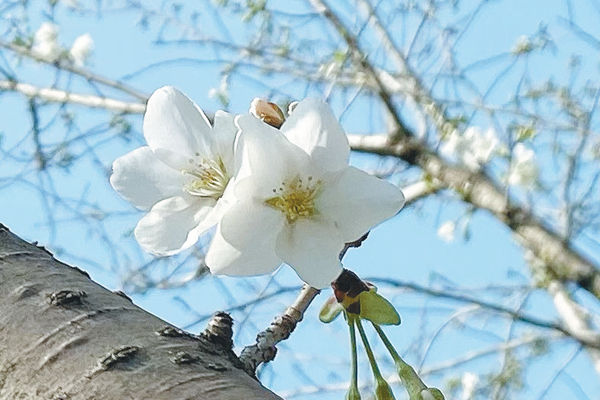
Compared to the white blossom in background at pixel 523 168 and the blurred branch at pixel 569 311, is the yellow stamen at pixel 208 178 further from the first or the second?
the blurred branch at pixel 569 311

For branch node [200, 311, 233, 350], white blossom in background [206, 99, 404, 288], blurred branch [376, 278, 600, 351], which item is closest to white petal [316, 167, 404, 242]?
white blossom in background [206, 99, 404, 288]

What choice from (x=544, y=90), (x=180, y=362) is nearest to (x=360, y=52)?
(x=544, y=90)

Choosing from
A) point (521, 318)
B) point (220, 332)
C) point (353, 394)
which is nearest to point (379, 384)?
point (353, 394)

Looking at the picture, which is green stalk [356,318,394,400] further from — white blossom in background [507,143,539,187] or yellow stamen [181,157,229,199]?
white blossom in background [507,143,539,187]

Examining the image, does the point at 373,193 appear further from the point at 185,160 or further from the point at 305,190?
the point at 185,160

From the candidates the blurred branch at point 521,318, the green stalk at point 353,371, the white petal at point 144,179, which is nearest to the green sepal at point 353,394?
the green stalk at point 353,371

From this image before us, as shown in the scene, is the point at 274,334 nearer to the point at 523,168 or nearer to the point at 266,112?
the point at 266,112
